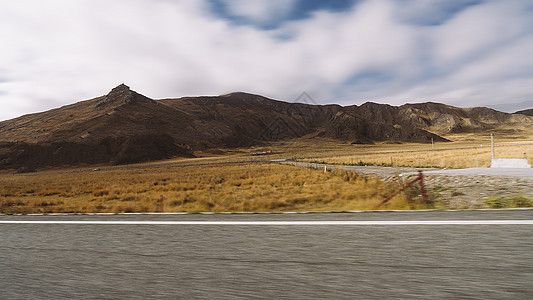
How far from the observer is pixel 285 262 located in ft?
9.04

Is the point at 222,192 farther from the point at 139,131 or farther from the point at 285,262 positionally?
the point at 139,131

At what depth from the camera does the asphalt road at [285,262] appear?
216 centimetres

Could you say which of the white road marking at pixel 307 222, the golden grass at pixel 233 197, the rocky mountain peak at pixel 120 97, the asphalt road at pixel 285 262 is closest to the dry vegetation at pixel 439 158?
the golden grass at pixel 233 197

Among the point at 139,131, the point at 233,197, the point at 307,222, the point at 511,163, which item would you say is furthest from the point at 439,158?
the point at 139,131

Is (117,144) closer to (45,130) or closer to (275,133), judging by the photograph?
(45,130)

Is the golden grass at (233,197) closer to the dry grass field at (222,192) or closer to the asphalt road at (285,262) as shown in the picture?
the dry grass field at (222,192)

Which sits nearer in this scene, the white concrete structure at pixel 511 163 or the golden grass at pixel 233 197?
the golden grass at pixel 233 197

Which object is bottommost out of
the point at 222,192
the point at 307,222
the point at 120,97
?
the point at 222,192

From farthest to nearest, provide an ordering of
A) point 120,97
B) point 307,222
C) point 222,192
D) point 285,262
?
point 120,97 → point 222,192 → point 307,222 → point 285,262

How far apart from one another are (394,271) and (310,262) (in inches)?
27.3

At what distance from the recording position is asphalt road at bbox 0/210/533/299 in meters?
2.16

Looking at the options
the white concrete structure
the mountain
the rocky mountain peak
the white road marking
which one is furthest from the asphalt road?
the rocky mountain peak

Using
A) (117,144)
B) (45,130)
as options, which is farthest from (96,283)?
(45,130)

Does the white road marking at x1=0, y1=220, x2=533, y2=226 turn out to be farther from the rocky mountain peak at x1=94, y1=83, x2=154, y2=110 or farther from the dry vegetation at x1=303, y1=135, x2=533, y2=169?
the rocky mountain peak at x1=94, y1=83, x2=154, y2=110
